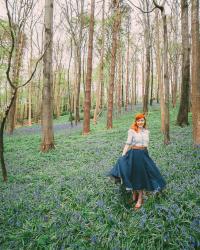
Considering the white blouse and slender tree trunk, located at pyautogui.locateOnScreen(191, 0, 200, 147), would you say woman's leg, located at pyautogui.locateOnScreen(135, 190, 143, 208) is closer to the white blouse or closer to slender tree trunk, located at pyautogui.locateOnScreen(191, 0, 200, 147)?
the white blouse

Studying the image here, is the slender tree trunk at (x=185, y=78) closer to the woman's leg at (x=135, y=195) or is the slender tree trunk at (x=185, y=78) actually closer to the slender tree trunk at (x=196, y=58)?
the slender tree trunk at (x=196, y=58)

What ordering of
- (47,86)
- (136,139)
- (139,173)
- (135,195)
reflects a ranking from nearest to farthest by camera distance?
1. (139,173)
2. (136,139)
3. (135,195)
4. (47,86)

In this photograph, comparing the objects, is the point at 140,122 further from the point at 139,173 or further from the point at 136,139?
the point at 139,173

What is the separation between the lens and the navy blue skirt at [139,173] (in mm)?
4867

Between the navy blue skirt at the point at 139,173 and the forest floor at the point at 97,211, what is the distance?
278mm

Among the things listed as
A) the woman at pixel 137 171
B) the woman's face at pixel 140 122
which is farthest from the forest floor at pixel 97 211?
the woman's face at pixel 140 122

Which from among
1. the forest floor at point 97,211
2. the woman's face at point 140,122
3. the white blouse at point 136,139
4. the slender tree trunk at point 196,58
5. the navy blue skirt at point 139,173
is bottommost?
the forest floor at point 97,211

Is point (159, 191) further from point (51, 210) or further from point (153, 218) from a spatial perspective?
point (51, 210)

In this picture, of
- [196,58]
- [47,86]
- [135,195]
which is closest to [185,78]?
[196,58]

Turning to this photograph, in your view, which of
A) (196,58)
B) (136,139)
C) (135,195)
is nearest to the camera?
(136,139)

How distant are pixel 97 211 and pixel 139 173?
1188 mm

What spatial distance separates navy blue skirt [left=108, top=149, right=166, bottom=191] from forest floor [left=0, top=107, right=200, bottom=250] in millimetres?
278

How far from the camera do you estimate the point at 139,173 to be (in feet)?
16.0

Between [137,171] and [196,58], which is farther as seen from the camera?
[196,58]
